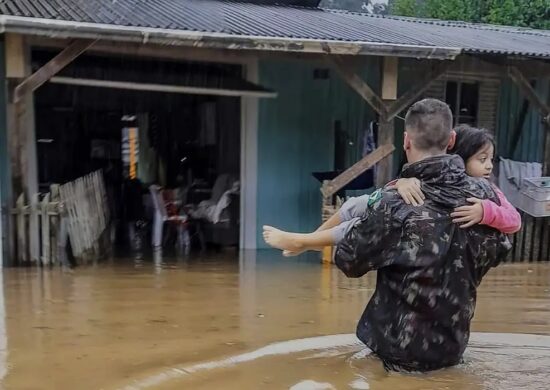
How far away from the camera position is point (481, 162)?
11.1 ft

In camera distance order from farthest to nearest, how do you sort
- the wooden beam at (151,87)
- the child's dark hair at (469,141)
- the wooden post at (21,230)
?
the wooden beam at (151,87)
the wooden post at (21,230)
the child's dark hair at (469,141)

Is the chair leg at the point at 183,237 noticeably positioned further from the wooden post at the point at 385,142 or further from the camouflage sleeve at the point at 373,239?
the camouflage sleeve at the point at 373,239

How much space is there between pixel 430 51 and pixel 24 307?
5.28m

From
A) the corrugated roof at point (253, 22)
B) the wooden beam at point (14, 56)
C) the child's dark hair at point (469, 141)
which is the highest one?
the corrugated roof at point (253, 22)

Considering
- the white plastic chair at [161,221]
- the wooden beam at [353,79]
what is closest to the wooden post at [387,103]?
the wooden beam at [353,79]

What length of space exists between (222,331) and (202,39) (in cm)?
330

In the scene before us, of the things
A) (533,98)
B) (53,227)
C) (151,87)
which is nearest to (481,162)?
(53,227)

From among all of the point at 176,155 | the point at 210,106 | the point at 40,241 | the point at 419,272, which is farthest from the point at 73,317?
the point at 176,155

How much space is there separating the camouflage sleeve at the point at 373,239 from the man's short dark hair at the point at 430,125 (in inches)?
11.8

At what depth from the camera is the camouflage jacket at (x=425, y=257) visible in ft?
10.2

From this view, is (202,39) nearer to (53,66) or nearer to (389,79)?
(53,66)

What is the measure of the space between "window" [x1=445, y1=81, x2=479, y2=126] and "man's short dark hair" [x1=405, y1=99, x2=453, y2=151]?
8210 mm

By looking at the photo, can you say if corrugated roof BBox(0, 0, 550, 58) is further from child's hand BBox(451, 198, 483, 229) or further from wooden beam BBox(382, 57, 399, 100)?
child's hand BBox(451, 198, 483, 229)

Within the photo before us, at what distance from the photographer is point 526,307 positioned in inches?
254
